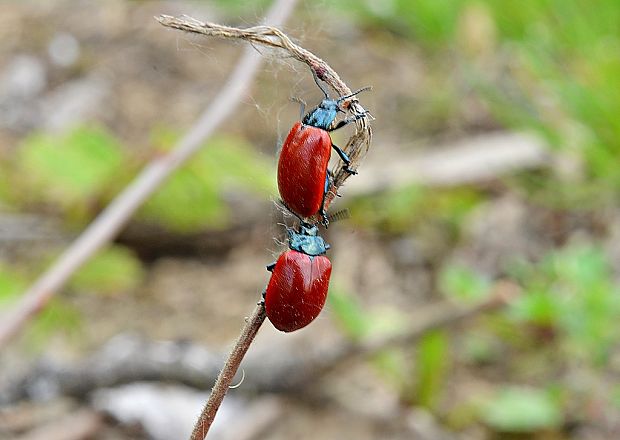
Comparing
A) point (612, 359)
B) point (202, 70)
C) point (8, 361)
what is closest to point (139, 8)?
point (202, 70)

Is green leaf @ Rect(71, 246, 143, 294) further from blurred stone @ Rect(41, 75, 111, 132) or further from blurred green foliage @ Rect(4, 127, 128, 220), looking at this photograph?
blurred stone @ Rect(41, 75, 111, 132)

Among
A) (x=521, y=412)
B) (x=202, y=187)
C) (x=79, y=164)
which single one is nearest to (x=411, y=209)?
(x=202, y=187)

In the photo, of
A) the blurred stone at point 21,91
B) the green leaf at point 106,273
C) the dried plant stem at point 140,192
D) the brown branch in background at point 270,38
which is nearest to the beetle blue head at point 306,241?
the brown branch in background at point 270,38

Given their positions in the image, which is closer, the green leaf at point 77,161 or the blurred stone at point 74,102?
the green leaf at point 77,161

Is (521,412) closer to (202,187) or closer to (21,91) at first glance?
(202,187)

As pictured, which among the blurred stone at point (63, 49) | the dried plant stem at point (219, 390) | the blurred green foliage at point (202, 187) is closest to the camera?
the dried plant stem at point (219, 390)

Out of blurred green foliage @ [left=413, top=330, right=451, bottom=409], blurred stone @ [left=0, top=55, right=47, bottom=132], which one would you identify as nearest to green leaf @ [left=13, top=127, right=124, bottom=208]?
blurred stone @ [left=0, top=55, right=47, bottom=132]

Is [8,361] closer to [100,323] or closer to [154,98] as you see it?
[100,323]

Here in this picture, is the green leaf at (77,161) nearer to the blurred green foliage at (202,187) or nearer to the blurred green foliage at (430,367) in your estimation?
the blurred green foliage at (202,187)
